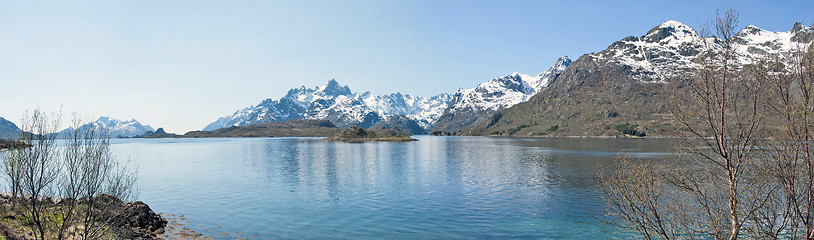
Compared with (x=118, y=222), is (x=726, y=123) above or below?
above

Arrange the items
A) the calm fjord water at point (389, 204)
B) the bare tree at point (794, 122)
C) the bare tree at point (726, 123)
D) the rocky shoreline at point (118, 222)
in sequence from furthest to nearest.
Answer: the calm fjord water at point (389, 204)
the rocky shoreline at point (118, 222)
the bare tree at point (726, 123)
the bare tree at point (794, 122)

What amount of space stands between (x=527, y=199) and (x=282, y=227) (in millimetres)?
35657

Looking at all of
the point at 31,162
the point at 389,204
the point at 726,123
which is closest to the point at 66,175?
the point at 31,162

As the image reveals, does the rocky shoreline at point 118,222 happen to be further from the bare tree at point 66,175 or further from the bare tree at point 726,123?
the bare tree at point 726,123

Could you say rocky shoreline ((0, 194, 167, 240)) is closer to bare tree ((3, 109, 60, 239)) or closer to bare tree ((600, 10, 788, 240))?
bare tree ((3, 109, 60, 239))

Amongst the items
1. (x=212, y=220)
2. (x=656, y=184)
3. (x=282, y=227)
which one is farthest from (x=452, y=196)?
(x=656, y=184)

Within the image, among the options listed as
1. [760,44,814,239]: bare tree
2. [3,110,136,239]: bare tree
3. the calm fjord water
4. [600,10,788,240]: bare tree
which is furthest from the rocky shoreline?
[760,44,814,239]: bare tree

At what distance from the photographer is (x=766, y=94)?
20.0 metres

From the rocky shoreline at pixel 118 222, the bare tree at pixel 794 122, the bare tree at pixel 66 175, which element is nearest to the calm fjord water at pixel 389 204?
the rocky shoreline at pixel 118 222

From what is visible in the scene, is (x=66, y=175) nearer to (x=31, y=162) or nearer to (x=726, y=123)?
(x=31, y=162)

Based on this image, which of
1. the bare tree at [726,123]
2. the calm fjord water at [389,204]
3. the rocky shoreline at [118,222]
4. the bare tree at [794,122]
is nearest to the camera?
the bare tree at [794,122]

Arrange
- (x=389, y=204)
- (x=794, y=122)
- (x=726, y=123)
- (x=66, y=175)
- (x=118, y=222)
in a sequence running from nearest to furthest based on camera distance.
→ (x=794, y=122) < (x=726, y=123) < (x=66, y=175) < (x=118, y=222) < (x=389, y=204)

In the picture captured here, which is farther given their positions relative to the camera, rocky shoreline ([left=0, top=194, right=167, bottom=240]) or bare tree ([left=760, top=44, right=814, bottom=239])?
rocky shoreline ([left=0, top=194, right=167, bottom=240])

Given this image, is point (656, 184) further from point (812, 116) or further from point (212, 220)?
point (212, 220)
